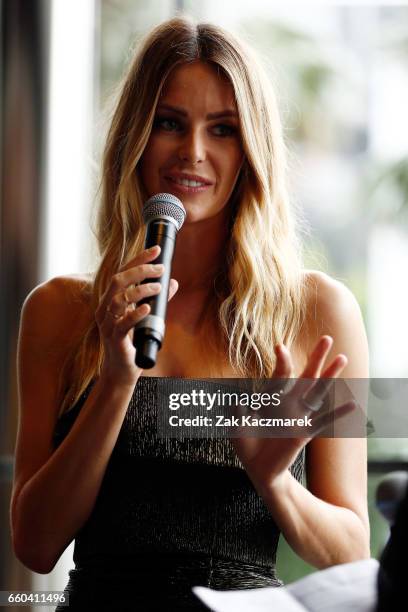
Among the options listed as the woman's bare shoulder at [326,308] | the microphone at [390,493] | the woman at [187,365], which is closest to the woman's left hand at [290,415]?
the woman at [187,365]

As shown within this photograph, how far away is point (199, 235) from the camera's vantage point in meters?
1.22

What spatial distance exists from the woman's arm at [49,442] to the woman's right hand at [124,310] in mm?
40

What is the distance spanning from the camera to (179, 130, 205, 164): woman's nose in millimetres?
1085

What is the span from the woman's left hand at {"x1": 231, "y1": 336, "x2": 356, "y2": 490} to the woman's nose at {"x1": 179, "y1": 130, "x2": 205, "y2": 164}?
329 mm

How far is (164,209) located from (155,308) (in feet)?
0.61

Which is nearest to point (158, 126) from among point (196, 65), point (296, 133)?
point (196, 65)

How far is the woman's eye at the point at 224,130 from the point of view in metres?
1.12

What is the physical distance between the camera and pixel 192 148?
1.08 m

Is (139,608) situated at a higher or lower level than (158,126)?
lower

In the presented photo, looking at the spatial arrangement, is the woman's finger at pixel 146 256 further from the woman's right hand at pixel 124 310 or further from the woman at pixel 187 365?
the woman at pixel 187 365

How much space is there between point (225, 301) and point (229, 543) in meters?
0.34

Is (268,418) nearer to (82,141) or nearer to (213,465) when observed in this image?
(213,465)

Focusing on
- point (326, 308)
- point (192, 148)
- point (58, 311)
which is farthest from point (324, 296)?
point (58, 311)

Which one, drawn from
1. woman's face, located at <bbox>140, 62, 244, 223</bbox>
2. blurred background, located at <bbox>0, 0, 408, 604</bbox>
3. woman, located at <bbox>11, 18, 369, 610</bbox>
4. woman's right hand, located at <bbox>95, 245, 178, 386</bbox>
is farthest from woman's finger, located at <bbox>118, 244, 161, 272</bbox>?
blurred background, located at <bbox>0, 0, 408, 604</bbox>
